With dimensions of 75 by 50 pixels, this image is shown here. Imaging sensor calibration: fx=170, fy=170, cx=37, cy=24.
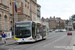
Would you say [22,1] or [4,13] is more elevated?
[22,1]

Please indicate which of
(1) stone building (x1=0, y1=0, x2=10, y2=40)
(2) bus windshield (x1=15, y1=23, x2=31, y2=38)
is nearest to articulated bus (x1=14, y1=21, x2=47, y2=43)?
(2) bus windshield (x1=15, y1=23, x2=31, y2=38)

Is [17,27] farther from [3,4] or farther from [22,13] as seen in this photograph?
[22,13]

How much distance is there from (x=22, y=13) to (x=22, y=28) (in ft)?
66.3

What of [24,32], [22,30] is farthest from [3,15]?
[24,32]

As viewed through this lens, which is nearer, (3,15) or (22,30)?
(22,30)

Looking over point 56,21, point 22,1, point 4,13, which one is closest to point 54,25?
point 56,21

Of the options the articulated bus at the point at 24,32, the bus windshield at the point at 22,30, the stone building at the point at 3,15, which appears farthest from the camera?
the stone building at the point at 3,15

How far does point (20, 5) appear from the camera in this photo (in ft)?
135

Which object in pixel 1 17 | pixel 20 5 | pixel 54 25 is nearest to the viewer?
pixel 1 17

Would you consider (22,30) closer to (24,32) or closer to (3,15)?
(24,32)

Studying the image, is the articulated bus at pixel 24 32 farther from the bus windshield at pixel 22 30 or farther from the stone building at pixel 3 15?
the stone building at pixel 3 15

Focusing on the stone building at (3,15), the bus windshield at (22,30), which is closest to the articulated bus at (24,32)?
the bus windshield at (22,30)

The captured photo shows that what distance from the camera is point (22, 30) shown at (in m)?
21.2

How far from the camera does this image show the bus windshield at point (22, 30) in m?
21.0
